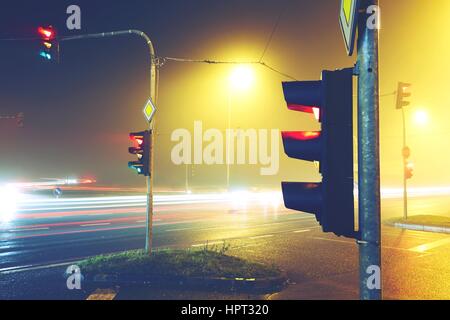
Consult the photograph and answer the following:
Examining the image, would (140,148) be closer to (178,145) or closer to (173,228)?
(173,228)

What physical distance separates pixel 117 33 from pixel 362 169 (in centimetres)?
819

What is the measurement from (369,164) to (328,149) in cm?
29

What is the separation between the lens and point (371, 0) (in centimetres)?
276

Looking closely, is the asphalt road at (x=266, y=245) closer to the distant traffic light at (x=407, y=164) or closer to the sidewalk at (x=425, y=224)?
the sidewalk at (x=425, y=224)

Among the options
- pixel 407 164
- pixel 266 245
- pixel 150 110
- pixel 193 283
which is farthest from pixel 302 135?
pixel 407 164

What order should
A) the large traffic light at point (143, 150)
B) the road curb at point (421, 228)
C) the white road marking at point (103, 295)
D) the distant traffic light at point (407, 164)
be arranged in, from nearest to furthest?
the white road marking at point (103, 295)
the large traffic light at point (143, 150)
the road curb at point (421, 228)
the distant traffic light at point (407, 164)

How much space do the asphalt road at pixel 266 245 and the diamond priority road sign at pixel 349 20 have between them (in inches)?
184

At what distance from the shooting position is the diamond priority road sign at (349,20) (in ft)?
9.06

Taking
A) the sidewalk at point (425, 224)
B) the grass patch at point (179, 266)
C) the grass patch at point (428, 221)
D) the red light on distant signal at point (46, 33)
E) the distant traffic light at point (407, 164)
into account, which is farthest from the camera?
the distant traffic light at point (407, 164)

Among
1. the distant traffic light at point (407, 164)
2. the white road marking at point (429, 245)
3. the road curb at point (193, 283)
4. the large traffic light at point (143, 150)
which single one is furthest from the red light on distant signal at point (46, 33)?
the distant traffic light at point (407, 164)

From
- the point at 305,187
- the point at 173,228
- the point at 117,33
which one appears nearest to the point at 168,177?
the point at 173,228

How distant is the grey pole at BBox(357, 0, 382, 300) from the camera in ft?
8.55
